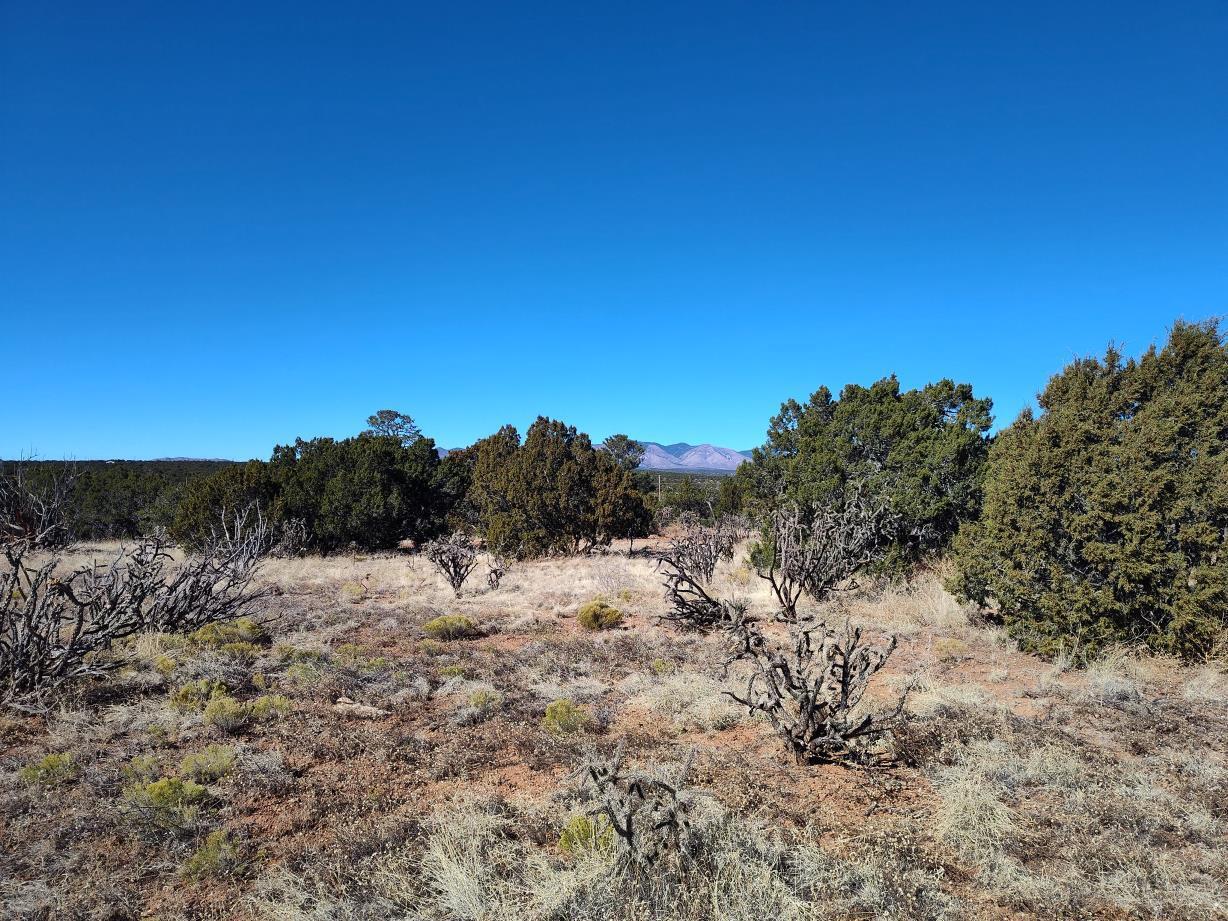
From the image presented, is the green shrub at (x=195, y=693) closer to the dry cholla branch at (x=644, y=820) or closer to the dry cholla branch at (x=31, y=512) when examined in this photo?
the dry cholla branch at (x=31, y=512)

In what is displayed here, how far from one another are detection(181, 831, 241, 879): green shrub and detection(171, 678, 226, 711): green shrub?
316 centimetres

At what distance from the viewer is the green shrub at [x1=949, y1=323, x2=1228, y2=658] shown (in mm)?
7285

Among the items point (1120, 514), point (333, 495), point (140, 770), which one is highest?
point (333, 495)

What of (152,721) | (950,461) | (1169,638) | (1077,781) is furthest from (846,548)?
(152,721)

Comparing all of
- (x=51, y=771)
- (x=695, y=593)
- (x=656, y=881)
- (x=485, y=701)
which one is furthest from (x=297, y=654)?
(x=656, y=881)

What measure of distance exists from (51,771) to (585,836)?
451 centimetres

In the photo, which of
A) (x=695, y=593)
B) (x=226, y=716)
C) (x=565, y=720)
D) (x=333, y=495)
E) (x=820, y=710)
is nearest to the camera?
(x=820, y=710)

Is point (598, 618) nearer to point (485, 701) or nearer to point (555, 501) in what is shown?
point (485, 701)

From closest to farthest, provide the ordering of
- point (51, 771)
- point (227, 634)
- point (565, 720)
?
point (51, 771) → point (565, 720) → point (227, 634)

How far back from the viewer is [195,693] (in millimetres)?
6840

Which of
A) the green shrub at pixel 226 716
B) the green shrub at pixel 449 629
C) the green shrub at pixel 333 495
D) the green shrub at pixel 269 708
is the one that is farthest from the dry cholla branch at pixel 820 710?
the green shrub at pixel 333 495

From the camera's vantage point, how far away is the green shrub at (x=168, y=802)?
4.25m

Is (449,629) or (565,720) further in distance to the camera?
(449,629)

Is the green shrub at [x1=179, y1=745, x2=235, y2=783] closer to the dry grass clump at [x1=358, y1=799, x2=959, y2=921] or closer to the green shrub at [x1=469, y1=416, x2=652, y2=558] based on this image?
the dry grass clump at [x1=358, y1=799, x2=959, y2=921]
